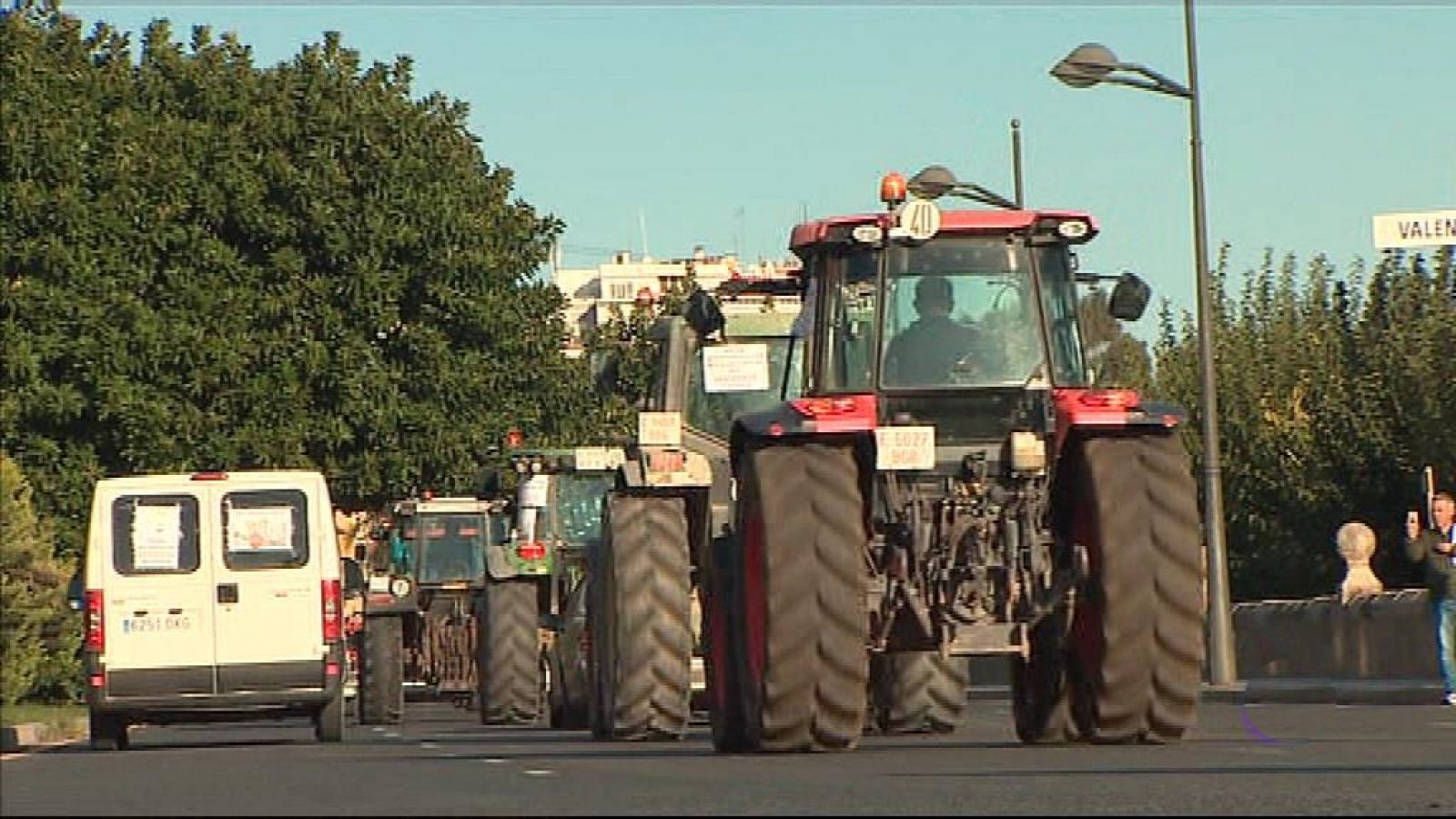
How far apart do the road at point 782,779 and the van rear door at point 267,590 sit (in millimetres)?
2920

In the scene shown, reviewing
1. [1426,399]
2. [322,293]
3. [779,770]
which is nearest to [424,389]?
[322,293]

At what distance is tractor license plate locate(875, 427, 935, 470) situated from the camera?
62.1 feet

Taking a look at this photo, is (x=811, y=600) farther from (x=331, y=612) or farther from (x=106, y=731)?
(x=106, y=731)

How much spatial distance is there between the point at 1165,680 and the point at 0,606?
16.8m

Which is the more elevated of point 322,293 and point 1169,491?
point 322,293

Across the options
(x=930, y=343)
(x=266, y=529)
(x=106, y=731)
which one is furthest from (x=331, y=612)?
(x=930, y=343)

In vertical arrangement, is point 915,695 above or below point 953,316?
below

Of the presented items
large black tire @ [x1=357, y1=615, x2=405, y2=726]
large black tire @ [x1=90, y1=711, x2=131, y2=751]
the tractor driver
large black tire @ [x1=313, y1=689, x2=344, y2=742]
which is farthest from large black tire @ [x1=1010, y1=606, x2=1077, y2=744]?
large black tire @ [x1=357, y1=615, x2=405, y2=726]

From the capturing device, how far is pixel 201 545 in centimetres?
2734

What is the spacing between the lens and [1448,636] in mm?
28797

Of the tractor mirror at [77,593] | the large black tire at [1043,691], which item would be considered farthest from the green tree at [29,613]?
the large black tire at [1043,691]

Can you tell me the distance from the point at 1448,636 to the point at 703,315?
999 cm

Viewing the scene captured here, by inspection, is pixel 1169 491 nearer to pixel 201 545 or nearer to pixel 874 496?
pixel 874 496

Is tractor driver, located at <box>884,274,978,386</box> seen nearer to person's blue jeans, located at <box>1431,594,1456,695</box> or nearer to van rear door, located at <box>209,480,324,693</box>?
van rear door, located at <box>209,480,324,693</box>
